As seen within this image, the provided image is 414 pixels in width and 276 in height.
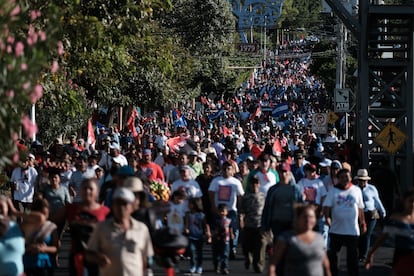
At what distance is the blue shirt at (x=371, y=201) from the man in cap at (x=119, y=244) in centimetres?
741

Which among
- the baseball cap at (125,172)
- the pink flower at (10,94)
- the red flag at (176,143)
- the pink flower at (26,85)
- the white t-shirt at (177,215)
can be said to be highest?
the pink flower at (26,85)

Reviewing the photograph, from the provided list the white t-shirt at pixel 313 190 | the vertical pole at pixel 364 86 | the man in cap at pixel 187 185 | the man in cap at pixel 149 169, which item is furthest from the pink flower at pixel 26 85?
the vertical pole at pixel 364 86

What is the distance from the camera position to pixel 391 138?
23.3 meters

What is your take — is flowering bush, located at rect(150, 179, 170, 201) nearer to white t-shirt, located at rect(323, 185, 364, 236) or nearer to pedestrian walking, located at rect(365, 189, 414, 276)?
white t-shirt, located at rect(323, 185, 364, 236)

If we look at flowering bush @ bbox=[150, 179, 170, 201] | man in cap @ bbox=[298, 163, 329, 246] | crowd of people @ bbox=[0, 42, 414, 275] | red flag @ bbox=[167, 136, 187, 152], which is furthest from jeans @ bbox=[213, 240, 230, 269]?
red flag @ bbox=[167, 136, 187, 152]

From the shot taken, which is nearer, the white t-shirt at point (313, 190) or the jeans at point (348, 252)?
the jeans at point (348, 252)

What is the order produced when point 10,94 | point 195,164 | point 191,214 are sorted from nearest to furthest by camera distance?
point 10,94, point 191,214, point 195,164

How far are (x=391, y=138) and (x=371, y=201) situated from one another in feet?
21.7

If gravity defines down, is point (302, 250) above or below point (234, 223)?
above

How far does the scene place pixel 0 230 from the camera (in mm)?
10500

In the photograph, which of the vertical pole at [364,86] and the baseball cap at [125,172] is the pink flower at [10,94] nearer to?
the baseball cap at [125,172]

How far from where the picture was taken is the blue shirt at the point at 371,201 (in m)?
16.9

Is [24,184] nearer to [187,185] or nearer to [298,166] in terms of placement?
[187,185]

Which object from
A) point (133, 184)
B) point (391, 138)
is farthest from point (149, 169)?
point (133, 184)
